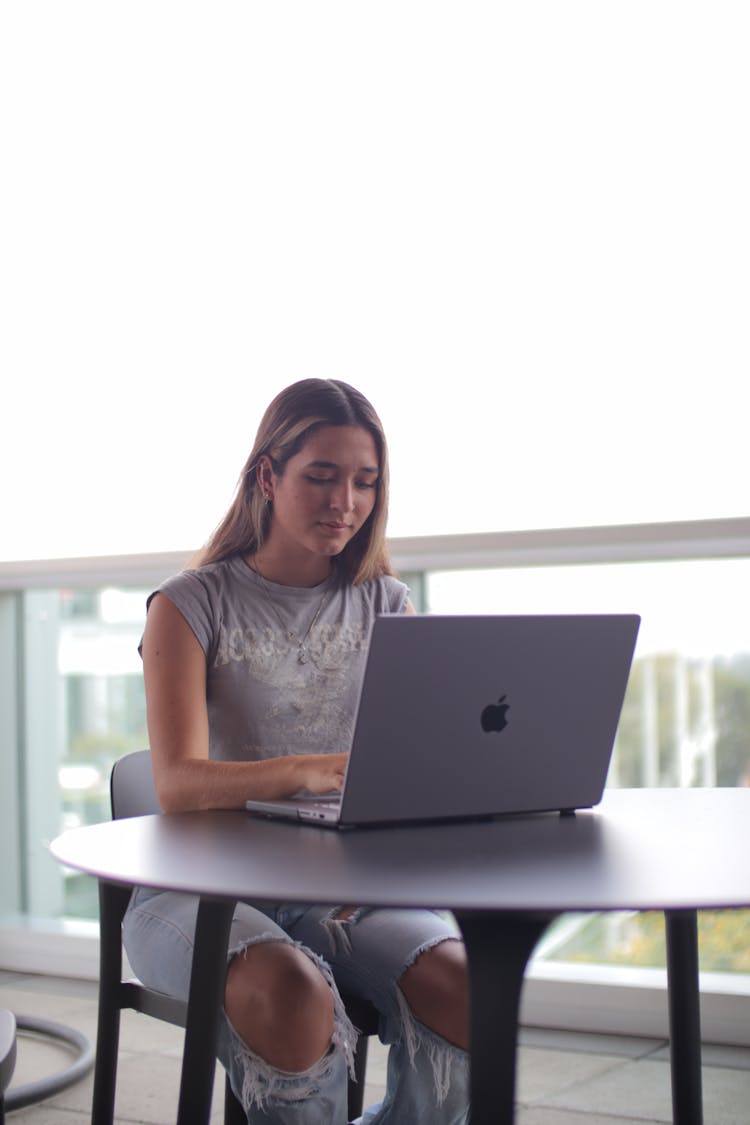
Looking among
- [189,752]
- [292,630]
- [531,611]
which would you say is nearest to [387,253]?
[531,611]

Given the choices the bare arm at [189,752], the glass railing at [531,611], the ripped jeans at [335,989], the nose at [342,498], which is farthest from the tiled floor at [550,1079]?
the nose at [342,498]

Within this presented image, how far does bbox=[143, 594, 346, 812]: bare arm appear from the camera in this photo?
159cm

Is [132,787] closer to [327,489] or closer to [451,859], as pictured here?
[327,489]

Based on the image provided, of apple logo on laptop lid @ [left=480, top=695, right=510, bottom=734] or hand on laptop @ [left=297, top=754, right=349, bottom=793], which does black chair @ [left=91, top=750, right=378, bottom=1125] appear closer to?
hand on laptop @ [left=297, top=754, right=349, bottom=793]

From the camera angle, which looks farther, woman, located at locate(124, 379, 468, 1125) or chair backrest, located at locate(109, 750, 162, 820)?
chair backrest, located at locate(109, 750, 162, 820)

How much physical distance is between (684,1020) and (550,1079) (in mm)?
921

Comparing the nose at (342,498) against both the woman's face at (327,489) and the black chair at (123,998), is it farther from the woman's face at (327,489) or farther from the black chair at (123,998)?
the black chair at (123,998)

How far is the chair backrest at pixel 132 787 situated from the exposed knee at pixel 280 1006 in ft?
1.42

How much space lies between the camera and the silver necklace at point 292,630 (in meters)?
1.96

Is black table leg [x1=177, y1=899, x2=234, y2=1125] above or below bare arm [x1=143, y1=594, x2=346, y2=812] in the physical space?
below

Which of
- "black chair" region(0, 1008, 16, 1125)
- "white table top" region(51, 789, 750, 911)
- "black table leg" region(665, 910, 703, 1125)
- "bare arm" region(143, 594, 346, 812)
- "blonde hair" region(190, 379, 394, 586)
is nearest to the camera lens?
"white table top" region(51, 789, 750, 911)

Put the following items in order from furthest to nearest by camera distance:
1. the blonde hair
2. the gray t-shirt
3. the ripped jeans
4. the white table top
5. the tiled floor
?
the tiled floor < the blonde hair < the gray t-shirt < the ripped jeans < the white table top

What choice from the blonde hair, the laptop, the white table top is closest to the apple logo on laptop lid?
the laptop

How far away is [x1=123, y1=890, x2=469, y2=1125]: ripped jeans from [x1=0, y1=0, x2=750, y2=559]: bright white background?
A: 1407 millimetres
